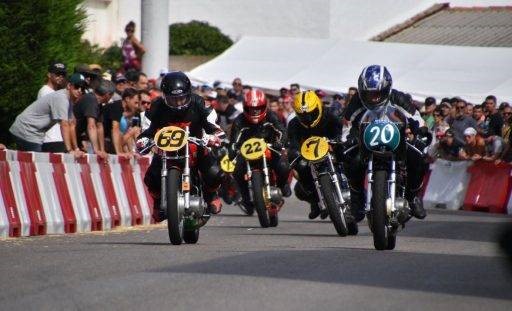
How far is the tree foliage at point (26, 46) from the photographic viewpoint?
69.4 feet

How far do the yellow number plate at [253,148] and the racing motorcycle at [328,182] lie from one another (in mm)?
1711

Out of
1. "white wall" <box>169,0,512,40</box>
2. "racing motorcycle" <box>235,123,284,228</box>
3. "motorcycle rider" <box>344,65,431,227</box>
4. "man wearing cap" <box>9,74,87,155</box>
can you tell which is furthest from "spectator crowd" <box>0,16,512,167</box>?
"white wall" <box>169,0,512,40</box>

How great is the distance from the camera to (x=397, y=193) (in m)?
13.8

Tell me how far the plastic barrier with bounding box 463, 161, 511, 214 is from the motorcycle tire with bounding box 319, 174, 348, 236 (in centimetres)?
894

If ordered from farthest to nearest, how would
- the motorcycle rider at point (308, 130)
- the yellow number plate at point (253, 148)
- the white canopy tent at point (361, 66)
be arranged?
the white canopy tent at point (361, 66), the yellow number plate at point (253, 148), the motorcycle rider at point (308, 130)

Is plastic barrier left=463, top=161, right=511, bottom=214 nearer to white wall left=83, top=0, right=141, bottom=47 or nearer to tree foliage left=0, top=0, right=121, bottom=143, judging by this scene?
tree foliage left=0, top=0, right=121, bottom=143

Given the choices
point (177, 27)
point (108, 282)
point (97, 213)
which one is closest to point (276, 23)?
point (177, 27)

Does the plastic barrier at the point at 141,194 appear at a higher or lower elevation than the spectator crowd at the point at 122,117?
lower

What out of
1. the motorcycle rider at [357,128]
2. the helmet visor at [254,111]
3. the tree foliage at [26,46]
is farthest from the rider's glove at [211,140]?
the tree foliage at [26,46]

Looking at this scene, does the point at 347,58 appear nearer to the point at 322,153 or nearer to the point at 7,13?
the point at 7,13

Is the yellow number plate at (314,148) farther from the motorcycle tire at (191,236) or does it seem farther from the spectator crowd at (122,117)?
the motorcycle tire at (191,236)

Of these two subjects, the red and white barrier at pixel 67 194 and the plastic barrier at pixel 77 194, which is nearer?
the red and white barrier at pixel 67 194

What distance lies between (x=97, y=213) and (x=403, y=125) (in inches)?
209

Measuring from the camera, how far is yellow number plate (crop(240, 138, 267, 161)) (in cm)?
1828
